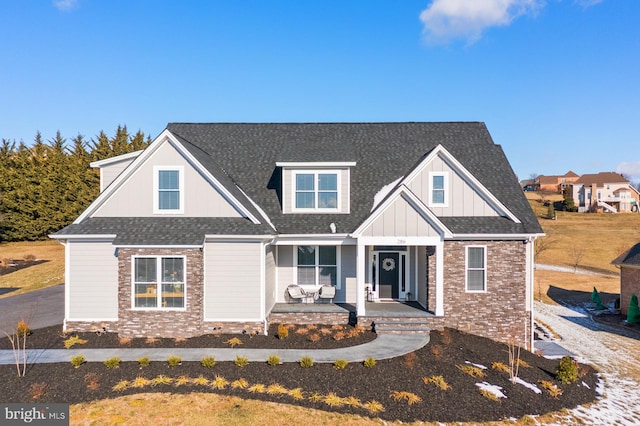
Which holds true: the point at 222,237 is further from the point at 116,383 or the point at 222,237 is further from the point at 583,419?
the point at 583,419

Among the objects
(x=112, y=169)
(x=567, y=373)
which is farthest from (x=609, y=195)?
(x=112, y=169)

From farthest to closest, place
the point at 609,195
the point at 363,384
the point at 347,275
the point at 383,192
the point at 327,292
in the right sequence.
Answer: the point at 609,195, the point at 383,192, the point at 347,275, the point at 327,292, the point at 363,384

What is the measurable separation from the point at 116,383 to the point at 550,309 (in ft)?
83.1

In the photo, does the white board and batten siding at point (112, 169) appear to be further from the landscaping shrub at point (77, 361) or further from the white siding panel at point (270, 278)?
the landscaping shrub at point (77, 361)

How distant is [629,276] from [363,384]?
70.6ft

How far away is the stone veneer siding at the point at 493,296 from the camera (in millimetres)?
13984

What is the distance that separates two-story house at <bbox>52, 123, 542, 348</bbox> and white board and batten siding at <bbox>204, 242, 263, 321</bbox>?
1.4 inches

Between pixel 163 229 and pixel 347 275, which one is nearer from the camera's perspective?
pixel 163 229

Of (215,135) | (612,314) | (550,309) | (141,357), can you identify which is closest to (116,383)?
(141,357)

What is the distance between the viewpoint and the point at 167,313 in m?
12.5

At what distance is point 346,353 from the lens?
11.1 m

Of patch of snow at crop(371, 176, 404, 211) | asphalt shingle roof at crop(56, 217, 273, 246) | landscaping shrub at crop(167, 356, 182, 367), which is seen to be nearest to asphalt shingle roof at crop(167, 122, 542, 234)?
patch of snow at crop(371, 176, 404, 211)

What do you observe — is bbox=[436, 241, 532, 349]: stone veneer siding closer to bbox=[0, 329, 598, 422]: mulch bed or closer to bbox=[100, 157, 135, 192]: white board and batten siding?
bbox=[0, 329, 598, 422]: mulch bed

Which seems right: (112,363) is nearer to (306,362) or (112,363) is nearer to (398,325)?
(306,362)
